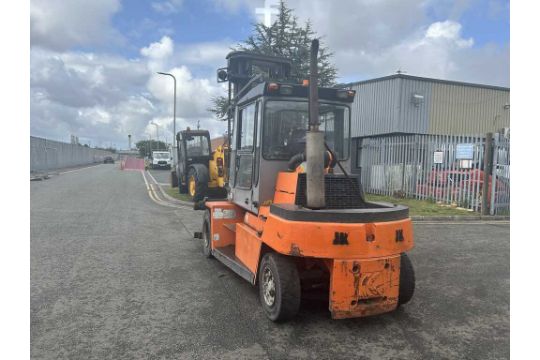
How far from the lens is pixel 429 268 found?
241 inches

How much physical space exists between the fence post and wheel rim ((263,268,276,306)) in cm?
966

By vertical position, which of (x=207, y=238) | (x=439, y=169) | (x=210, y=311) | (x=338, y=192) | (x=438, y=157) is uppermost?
(x=438, y=157)

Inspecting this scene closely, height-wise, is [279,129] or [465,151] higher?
[465,151]

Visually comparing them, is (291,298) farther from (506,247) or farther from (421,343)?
(506,247)

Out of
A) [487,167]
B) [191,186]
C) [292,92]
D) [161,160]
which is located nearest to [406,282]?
[292,92]

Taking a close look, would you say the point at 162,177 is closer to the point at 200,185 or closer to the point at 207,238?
the point at 200,185

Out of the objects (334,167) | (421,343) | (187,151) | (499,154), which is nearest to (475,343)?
(421,343)

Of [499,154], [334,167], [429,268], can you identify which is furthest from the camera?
[499,154]

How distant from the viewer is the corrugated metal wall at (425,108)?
18933 mm

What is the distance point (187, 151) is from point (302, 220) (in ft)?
40.1

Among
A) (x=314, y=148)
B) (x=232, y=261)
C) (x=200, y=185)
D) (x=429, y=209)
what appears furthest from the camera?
(x=200, y=185)

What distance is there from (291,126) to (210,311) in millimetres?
2425

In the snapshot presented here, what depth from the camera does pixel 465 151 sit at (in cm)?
1225

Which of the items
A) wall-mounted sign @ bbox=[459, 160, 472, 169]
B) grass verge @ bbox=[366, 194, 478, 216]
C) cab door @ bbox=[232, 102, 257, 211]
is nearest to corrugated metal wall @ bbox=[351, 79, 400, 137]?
grass verge @ bbox=[366, 194, 478, 216]
